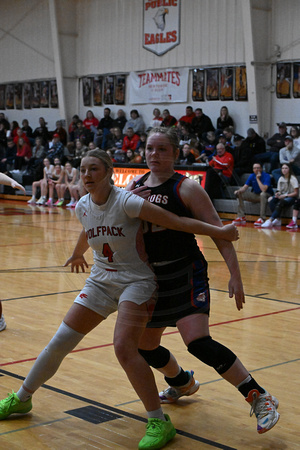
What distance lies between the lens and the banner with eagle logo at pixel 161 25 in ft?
62.2

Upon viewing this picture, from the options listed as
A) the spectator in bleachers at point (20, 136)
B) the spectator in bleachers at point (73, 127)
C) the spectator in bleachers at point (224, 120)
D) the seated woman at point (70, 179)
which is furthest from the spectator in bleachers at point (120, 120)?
the seated woman at point (70, 179)

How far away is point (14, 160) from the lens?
69.2ft

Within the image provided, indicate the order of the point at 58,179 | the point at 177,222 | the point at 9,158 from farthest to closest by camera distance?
the point at 9,158 → the point at 58,179 → the point at 177,222

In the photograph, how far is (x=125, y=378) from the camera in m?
4.11

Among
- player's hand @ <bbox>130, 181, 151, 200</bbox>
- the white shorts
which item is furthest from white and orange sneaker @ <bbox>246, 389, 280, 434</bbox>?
player's hand @ <bbox>130, 181, 151, 200</bbox>

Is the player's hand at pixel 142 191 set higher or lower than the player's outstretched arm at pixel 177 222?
higher

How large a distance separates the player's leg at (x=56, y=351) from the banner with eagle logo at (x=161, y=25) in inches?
660

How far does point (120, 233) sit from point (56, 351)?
0.71 metres

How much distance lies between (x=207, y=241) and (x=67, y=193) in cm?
332

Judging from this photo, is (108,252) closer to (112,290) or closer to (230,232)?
(112,290)

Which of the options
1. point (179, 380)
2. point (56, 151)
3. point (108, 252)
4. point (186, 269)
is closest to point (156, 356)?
point (179, 380)

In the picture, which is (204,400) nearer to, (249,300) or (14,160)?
(249,300)

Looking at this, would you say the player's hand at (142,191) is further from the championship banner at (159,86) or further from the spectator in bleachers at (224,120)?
the championship banner at (159,86)

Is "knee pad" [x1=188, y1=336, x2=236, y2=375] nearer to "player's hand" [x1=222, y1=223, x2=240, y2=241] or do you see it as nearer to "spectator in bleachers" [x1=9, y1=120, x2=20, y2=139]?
"player's hand" [x1=222, y1=223, x2=240, y2=241]
